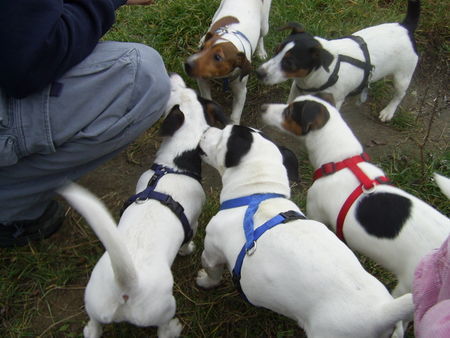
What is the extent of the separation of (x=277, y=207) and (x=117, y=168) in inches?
66.1

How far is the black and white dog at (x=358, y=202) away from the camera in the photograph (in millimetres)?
2191

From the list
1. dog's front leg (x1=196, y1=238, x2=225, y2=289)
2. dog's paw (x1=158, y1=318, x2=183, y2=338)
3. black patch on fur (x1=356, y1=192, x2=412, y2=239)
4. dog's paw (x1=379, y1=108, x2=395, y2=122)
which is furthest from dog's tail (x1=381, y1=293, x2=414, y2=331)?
dog's paw (x1=379, y1=108, x2=395, y2=122)

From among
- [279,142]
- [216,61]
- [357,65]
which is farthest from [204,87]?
[357,65]

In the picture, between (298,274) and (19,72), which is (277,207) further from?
(19,72)

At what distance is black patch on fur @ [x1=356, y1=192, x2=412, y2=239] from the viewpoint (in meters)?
2.23

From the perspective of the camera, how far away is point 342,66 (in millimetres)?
3383

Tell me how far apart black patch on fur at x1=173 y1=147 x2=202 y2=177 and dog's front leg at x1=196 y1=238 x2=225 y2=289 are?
0.47 metres

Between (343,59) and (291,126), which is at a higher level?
(343,59)

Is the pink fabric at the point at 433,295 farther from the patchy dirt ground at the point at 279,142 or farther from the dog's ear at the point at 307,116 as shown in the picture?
the patchy dirt ground at the point at 279,142

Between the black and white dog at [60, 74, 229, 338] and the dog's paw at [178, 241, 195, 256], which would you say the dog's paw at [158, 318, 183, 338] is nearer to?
the black and white dog at [60, 74, 229, 338]

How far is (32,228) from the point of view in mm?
2688

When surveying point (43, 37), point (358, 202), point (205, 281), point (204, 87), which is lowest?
point (205, 281)

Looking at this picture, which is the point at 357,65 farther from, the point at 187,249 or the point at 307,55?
the point at 187,249

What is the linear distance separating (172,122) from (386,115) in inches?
90.5
